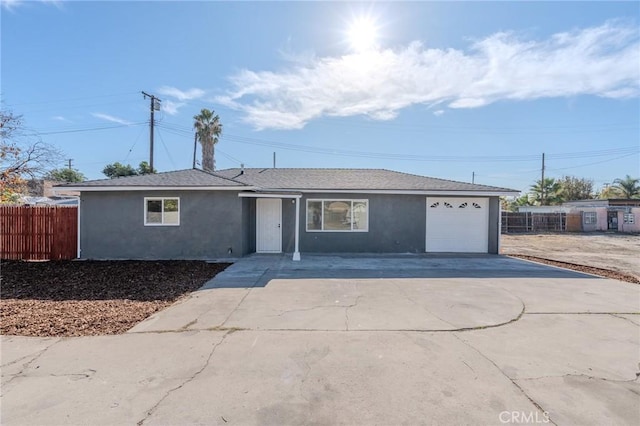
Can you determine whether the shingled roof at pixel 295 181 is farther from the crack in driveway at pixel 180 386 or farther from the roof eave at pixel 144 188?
the crack in driveway at pixel 180 386

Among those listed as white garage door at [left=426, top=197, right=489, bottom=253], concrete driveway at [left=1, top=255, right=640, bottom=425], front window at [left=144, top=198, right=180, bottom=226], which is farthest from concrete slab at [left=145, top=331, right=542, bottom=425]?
white garage door at [left=426, top=197, right=489, bottom=253]

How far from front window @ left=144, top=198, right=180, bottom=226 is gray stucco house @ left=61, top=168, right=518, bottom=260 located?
31 mm

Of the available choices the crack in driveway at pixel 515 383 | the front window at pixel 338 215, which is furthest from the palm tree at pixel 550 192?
the crack in driveway at pixel 515 383

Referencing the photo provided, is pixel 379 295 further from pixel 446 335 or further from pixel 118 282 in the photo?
pixel 118 282

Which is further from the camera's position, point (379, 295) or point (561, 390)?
point (379, 295)

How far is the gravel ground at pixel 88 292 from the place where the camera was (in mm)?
5016

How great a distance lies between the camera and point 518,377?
3.43 m

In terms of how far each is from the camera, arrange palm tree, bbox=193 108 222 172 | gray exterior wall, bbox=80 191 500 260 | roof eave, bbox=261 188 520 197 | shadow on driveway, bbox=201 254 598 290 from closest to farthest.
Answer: shadow on driveway, bbox=201 254 598 290
gray exterior wall, bbox=80 191 500 260
roof eave, bbox=261 188 520 197
palm tree, bbox=193 108 222 172

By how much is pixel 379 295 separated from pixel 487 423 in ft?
13.3

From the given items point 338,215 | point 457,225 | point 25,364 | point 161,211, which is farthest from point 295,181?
point 25,364

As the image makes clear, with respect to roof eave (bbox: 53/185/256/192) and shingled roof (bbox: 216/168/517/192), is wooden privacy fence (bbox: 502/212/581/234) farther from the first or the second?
roof eave (bbox: 53/185/256/192)

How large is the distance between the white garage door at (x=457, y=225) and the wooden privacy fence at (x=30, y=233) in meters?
13.2

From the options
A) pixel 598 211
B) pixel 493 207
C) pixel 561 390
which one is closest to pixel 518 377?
pixel 561 390

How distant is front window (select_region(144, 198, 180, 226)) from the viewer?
11.4 m
